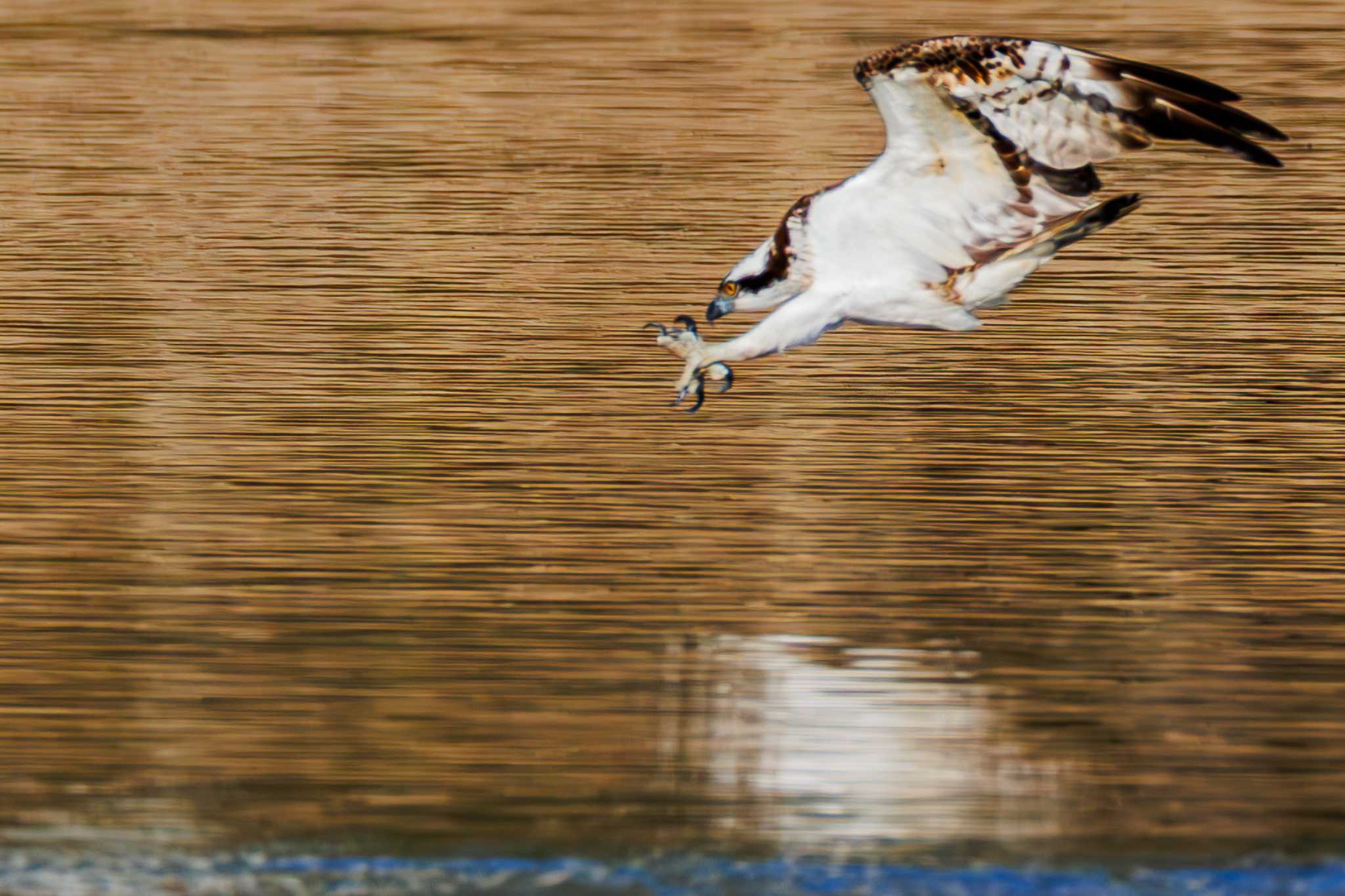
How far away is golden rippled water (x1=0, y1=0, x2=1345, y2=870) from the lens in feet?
12.7

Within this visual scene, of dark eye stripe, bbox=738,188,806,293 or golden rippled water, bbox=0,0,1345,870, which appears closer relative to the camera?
golden rippled water, bbox=0,0,1345,870

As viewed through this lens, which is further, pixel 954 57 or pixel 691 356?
pixel 691 356

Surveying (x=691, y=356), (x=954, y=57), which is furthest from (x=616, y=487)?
(x=954, y=57)

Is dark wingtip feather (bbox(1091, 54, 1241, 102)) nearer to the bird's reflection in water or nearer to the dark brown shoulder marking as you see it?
the dark brown shoulder marking

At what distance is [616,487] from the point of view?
5.18 metres

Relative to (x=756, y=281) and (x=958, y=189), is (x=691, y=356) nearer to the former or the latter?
(x=756, y=281)

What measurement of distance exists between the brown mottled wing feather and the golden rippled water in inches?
34.4

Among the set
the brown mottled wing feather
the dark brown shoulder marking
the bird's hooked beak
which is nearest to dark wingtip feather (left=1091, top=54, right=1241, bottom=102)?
the brown mottled wing feather

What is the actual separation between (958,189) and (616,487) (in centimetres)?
107

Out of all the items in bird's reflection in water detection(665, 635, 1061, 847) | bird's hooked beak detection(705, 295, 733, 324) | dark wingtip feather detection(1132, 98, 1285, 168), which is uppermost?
dark wingtip feather detection(1132, 98, 1285, 168)

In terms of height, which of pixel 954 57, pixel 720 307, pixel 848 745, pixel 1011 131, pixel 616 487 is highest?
pixel 954 57

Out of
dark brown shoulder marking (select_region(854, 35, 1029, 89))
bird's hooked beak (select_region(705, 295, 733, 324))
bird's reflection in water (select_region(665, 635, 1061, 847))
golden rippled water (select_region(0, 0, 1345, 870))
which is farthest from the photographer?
bird's hooked beak (select_region(705, 295, 733, 324))

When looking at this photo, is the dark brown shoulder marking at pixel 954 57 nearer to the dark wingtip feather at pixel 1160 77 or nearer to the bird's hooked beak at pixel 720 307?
the dark wingtip feather at pixel 1160 77

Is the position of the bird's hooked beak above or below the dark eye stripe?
below
